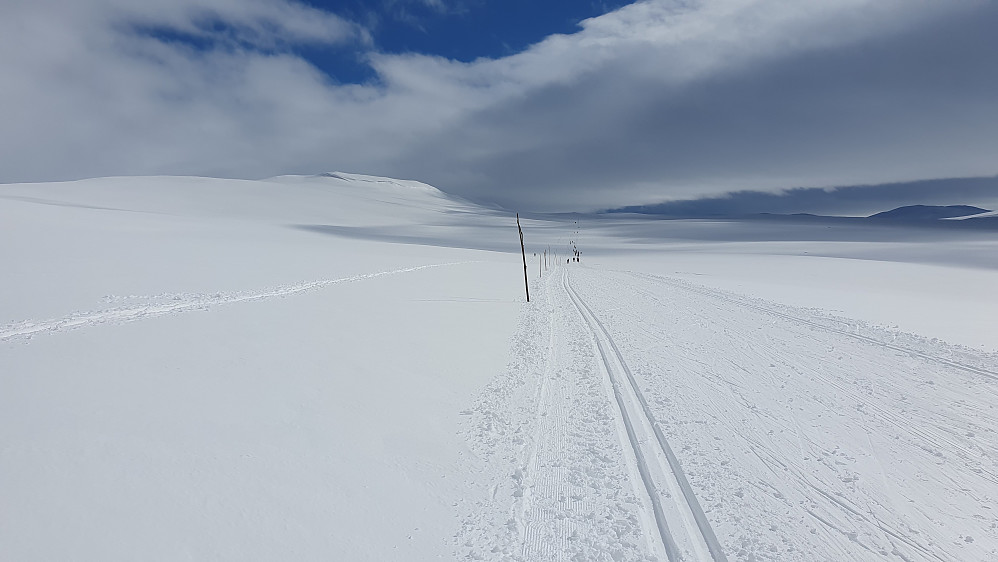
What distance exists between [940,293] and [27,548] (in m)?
32.2

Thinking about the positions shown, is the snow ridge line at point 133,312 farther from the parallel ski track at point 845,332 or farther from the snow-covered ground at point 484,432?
the parallel ski track at point 845,332

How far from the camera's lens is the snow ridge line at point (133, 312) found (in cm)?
1084

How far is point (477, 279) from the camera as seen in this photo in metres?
29.3

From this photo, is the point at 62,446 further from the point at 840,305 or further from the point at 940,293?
the point at 940,293

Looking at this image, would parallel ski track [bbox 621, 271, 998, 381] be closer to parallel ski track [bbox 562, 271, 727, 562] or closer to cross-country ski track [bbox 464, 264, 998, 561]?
cross-country ski track [bbox 464, 264, 998, 561]

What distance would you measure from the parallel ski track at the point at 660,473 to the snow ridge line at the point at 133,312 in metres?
11.6

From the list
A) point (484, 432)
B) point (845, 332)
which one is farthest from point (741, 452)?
point (845, 332)

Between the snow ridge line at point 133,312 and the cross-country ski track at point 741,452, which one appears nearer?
the cross-country ski track at point 741,452

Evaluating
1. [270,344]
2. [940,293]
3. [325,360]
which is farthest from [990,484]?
[940,293]

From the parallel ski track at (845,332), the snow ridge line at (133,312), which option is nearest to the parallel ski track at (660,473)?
the parallel ski track at (845,332)

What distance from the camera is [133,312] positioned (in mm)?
13359

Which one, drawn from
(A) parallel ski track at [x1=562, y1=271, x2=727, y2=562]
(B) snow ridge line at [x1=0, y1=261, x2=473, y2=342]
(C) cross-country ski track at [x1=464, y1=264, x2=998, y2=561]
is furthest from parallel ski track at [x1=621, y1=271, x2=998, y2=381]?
(B) snow ridge line at [x1=0, y1=261, x2=473, y2=342]

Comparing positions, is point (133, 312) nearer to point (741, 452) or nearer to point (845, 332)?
point (741, 452)

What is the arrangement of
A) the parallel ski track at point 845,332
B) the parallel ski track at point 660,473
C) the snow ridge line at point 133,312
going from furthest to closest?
the snow ridge line at point 133,312
the parallel ski track at point 845,332
the parallel ski track at point 660,473
